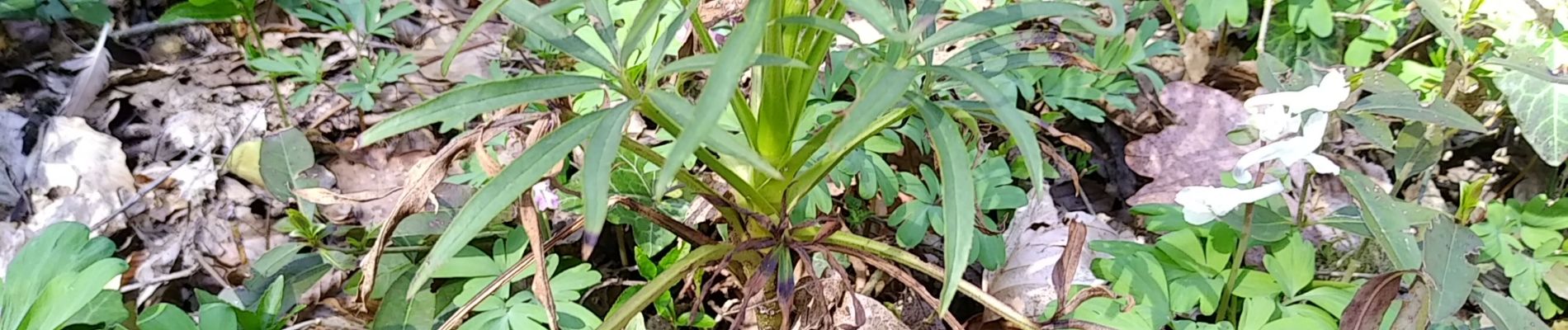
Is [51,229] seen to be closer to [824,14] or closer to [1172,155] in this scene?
[824,14]

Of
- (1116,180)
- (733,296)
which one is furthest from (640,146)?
(1116,180)

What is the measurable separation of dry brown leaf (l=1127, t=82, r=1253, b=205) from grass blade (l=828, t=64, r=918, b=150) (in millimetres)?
997

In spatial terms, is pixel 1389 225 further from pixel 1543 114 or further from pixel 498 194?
pixel 498 194

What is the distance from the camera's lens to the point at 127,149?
169 centimetres

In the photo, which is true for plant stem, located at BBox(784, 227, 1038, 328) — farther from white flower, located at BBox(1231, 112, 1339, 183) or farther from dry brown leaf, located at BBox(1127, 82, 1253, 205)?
dry brown leaf, located at BBox(1127, 82, 1253, 205)

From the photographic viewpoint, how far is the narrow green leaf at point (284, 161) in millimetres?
1426

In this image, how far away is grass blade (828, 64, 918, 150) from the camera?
0.62m

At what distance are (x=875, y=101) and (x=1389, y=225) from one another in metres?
0.63

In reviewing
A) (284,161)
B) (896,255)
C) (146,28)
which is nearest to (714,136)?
(896,255)

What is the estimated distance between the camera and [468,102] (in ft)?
2.29

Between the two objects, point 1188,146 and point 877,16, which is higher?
point 877,16

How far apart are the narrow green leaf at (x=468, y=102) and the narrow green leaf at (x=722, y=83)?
16 centimetres

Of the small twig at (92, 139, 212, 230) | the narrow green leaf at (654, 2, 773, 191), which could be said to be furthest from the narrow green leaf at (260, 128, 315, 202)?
the narrow green leaf at (654, 2, 773, 191)

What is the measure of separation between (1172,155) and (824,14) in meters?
1.06
